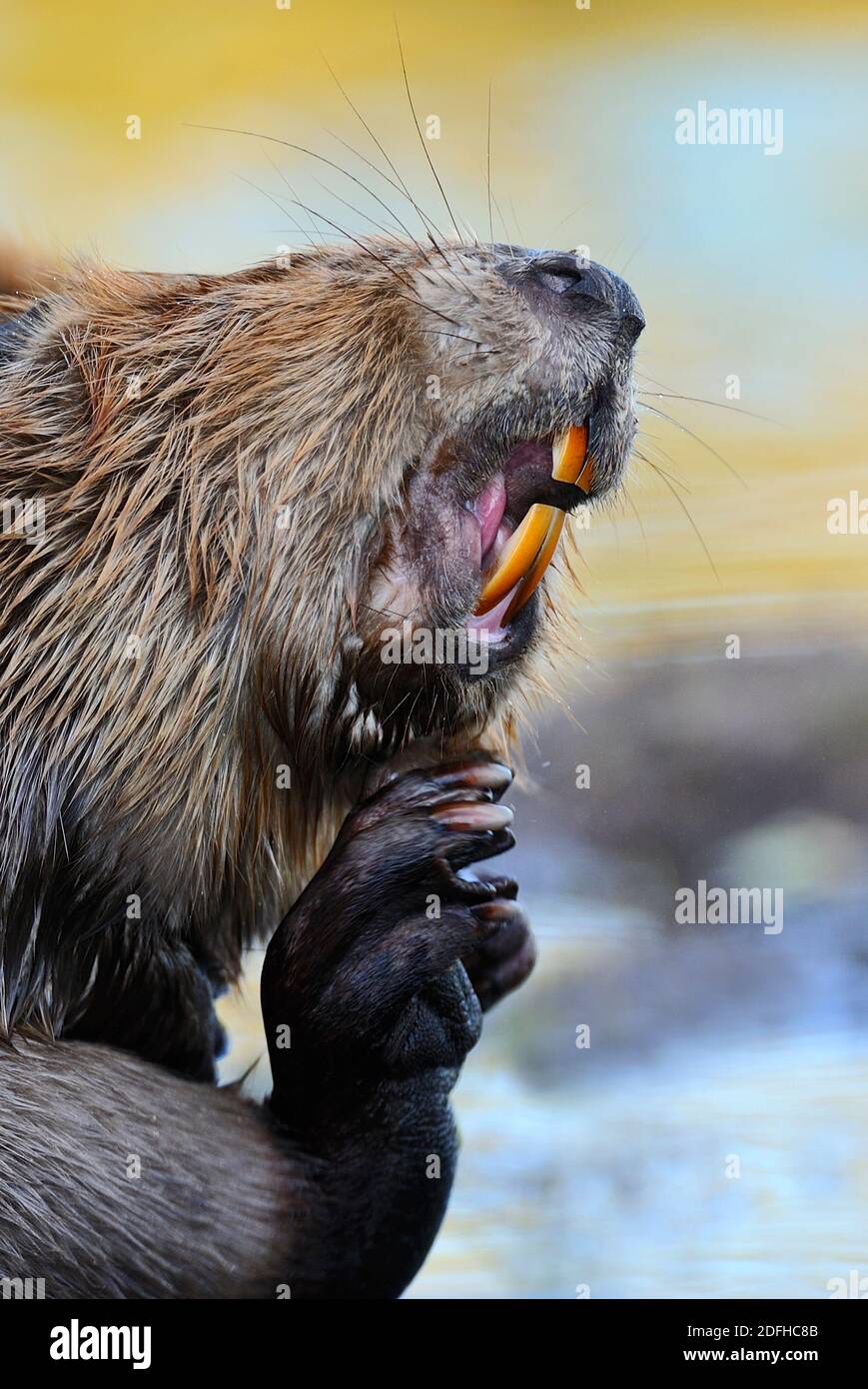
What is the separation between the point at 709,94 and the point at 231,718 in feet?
3.72

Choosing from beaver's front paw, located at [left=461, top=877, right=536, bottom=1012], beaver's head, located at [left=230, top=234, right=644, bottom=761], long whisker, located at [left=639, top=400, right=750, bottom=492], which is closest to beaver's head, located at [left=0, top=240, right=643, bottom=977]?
beaver's head, located at [left=230, top=234, right=644, bottom=761]

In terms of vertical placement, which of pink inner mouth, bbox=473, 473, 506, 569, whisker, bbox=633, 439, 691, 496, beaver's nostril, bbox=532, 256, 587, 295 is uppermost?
beaver's nostril, bbox=532, 256, 587, 295

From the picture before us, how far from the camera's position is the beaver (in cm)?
134

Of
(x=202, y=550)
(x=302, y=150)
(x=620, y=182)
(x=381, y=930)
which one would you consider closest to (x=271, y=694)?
(x=202, y=550)

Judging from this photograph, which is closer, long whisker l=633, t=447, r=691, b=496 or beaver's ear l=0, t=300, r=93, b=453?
beaver's ear l=0, t=300, r=93, b=453

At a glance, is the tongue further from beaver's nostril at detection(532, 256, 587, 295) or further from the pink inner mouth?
beaver's nostril at detection(532, 256, 587, 295)

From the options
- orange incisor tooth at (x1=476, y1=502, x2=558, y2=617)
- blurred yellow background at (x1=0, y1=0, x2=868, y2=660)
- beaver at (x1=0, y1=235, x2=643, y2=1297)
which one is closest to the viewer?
beaver at (x1=0, y1=235, x2=643, y2=1297)

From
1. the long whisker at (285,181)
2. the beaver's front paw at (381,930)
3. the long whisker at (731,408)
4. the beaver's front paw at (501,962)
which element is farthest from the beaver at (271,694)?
the long whisker at (731,408)

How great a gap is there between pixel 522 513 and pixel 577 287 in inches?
9.5

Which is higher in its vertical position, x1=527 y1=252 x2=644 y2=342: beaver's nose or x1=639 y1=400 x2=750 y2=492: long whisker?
x1=527 y1=252 x2=644 y2=342: beaver's nose

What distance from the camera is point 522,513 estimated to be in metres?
1.46

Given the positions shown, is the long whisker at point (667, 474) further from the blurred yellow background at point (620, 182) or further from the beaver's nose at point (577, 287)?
the beaver's nose at point (577, 287)
